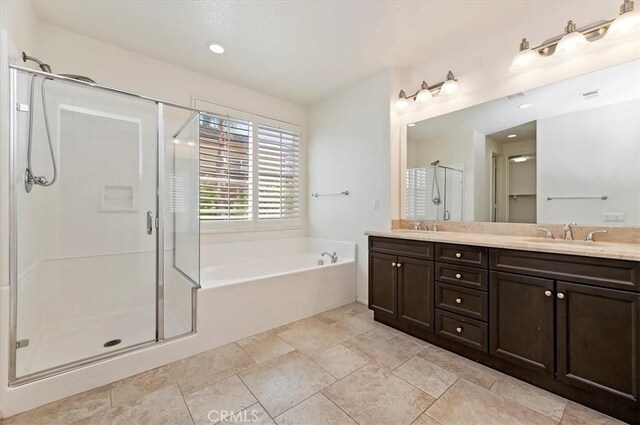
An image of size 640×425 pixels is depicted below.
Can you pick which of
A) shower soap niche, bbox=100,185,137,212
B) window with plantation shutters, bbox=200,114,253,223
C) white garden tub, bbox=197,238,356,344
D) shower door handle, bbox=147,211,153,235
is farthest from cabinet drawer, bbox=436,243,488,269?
shower soap niche, bbox=100,185,137,212

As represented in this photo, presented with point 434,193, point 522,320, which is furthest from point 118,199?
A: point 522,320

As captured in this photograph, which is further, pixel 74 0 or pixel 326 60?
pixel 326 60

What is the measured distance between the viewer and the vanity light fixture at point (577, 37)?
64.5 inches

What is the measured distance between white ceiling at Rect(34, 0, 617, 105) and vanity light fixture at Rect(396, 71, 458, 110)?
0.19 metres

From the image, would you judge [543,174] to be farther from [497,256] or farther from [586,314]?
[586,314]

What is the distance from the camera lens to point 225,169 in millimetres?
3268

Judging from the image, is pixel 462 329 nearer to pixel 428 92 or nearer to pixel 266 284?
pixel 266 284

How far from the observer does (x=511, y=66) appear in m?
2.14

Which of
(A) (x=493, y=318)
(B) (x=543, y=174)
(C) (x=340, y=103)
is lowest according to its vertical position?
(A) (x=493, y=318)

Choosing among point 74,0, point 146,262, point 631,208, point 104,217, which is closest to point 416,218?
point 631,208

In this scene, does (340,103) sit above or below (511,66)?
above

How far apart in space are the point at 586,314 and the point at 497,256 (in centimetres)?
51

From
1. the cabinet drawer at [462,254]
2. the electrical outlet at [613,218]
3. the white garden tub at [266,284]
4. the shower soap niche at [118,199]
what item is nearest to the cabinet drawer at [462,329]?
the cabinet drawer at [462,254]

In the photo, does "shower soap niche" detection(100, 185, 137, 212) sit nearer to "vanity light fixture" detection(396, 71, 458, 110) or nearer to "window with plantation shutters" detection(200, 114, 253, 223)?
"window with plantation shutters" detection(200, 114, 253, 223)
